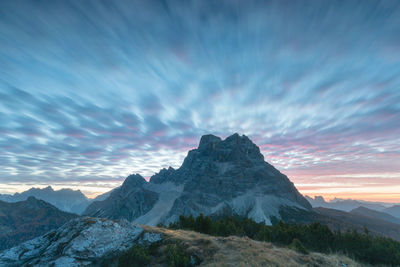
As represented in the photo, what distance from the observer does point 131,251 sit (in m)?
23.2

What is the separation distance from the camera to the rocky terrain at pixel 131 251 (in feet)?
67.4

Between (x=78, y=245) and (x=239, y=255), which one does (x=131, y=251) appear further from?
(x=239, y=255)

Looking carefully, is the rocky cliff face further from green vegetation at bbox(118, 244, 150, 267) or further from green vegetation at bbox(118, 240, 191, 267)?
green vegetation at bbox(118, 240, 191, 267)

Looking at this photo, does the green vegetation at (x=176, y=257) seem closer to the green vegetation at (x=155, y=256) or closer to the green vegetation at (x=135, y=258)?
the green vegetation at (x=155, y=256)

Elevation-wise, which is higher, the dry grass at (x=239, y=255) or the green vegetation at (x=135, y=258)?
the dry grass at (x=239, y=255)

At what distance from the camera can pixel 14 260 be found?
2470cm

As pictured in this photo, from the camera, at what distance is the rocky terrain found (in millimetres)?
20531

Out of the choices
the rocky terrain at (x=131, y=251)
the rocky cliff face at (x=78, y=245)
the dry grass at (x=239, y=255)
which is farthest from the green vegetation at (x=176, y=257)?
the rocky cliff face at (x=78, y=245)

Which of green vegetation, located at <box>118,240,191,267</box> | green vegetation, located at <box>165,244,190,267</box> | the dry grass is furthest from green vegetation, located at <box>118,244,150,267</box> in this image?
the dry grass

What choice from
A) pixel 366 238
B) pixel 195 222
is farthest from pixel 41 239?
pixel 366 238

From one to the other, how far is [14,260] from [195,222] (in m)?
43.7

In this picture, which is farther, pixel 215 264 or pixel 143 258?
pixel 143 258

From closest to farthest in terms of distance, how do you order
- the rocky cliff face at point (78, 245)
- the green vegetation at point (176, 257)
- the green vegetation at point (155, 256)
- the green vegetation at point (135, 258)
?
the green vegetation at point (176, 257) → the green vegetation at point (155, 256) → the green vegetation at point (135, 258) → the rocky cliff face at point (78, 245)

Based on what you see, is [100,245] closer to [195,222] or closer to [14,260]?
[14,260]
